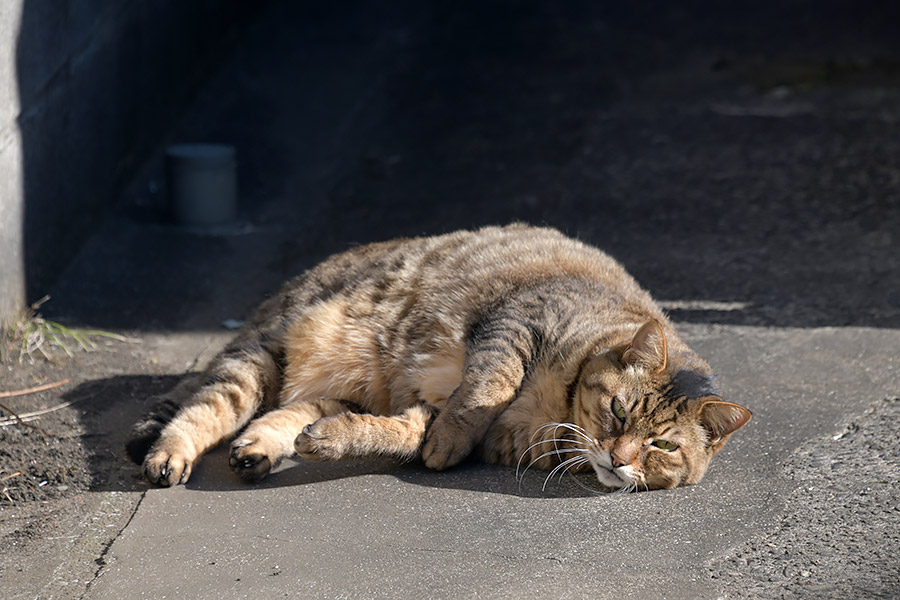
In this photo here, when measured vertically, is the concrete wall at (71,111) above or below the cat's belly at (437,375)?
above

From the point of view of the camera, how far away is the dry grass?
15.8ft

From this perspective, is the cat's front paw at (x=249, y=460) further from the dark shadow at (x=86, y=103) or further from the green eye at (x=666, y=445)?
the dark shadow at (x=86, y=103)

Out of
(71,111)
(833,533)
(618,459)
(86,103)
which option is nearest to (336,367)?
(618,459)

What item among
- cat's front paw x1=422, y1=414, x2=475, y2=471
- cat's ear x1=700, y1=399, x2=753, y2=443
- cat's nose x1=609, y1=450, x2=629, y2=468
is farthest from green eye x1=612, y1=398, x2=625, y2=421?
cat's front paw x1=422, y1=414, x2=475, y2=471

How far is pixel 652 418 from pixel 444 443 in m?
0.78

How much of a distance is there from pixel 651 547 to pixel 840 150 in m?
5.30

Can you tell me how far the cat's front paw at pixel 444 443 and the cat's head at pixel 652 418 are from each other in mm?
456

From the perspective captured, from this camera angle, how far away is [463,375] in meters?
3.78

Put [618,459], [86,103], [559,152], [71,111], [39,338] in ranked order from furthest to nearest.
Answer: [559,152] → [86,103] → [71,111] → [39,338] → [618,459]

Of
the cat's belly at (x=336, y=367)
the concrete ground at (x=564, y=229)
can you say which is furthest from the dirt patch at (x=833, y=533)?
the cat's belly at (x=336, y=367)

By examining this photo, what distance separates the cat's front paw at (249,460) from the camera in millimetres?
3662

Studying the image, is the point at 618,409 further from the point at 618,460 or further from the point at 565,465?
the point at 565,465

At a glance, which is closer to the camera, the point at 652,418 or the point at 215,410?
the point at 652,418

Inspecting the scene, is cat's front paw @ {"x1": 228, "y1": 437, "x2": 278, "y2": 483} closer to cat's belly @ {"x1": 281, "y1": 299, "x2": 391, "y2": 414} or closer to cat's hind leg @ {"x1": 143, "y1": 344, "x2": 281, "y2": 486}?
cat's hind leg @ {"x1": 143, "y1": 344, "x2": 281, "y2": 486}
